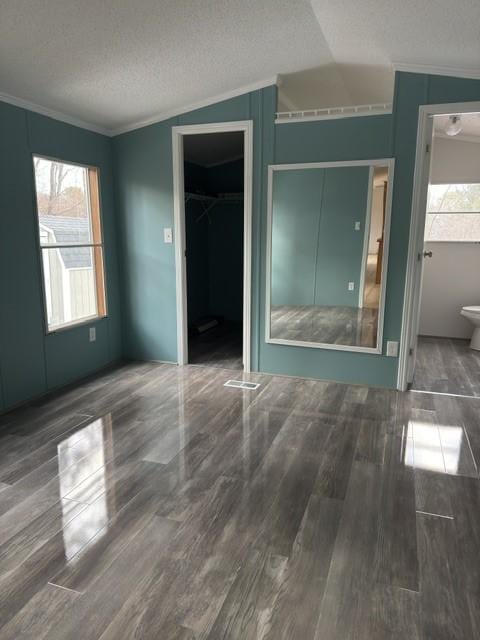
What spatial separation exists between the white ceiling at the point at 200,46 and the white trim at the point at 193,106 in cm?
3

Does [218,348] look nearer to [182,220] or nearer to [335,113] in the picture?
[182,220]

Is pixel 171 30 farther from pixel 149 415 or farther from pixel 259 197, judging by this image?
pixel 149 415

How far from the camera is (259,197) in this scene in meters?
3.73

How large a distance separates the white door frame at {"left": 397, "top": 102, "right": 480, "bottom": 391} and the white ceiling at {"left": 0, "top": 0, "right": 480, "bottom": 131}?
28cm

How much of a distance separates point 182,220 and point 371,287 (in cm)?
173

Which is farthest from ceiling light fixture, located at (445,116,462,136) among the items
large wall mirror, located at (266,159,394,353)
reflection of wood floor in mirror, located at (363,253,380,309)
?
reflection of wood floor in mirror, located at (363,253,380,309)

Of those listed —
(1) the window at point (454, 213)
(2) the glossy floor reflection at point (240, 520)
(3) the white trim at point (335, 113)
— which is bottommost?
(2) the glossy floor reflection at point (240, 520)

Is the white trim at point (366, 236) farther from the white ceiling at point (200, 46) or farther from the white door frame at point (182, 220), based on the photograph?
the white door frame at point (182, 220)

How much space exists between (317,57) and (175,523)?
10.1ft

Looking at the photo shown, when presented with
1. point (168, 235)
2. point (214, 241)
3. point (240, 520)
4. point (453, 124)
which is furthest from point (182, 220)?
point (240, 520)

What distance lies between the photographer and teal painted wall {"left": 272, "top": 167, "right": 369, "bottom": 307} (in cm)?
356

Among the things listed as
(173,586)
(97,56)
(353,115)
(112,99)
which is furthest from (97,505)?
(353,115)

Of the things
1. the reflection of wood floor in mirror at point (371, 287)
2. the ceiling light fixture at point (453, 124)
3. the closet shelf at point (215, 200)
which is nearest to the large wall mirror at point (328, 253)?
the reflection of wood floor in mirror at point (371, 287)

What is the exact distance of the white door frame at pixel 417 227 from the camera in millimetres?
3131
